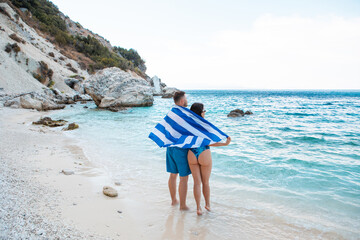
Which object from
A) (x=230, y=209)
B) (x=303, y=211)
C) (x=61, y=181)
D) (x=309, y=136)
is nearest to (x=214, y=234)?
(x=230, y=209)

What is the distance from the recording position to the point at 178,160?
3631 millimetres

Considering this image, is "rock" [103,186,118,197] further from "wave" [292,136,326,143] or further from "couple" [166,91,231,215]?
"wave" [292,136,326,143]

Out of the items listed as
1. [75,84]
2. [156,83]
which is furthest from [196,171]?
[156,83]

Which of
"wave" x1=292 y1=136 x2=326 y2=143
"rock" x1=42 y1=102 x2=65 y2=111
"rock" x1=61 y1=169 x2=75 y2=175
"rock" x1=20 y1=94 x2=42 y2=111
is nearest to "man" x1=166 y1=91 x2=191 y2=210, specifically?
"rock" x1=61 y1=169 x2=75 y2=175

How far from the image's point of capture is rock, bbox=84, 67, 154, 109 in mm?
22953

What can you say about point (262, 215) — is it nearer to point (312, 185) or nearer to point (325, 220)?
point (325, 220)

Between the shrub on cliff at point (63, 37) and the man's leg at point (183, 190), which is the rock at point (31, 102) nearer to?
the man's leg at point (183, 190)

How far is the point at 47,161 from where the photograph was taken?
219 inches

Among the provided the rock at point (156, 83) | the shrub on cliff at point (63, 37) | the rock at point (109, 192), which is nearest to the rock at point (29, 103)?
the rock at point (109, 192)

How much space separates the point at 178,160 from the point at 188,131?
0.51 meters

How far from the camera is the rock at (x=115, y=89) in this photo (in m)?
23.0

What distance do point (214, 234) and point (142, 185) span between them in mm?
2164

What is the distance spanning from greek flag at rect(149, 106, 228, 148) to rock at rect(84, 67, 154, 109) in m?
19.9

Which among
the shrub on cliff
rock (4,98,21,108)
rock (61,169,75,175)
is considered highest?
the shrub on cliff
